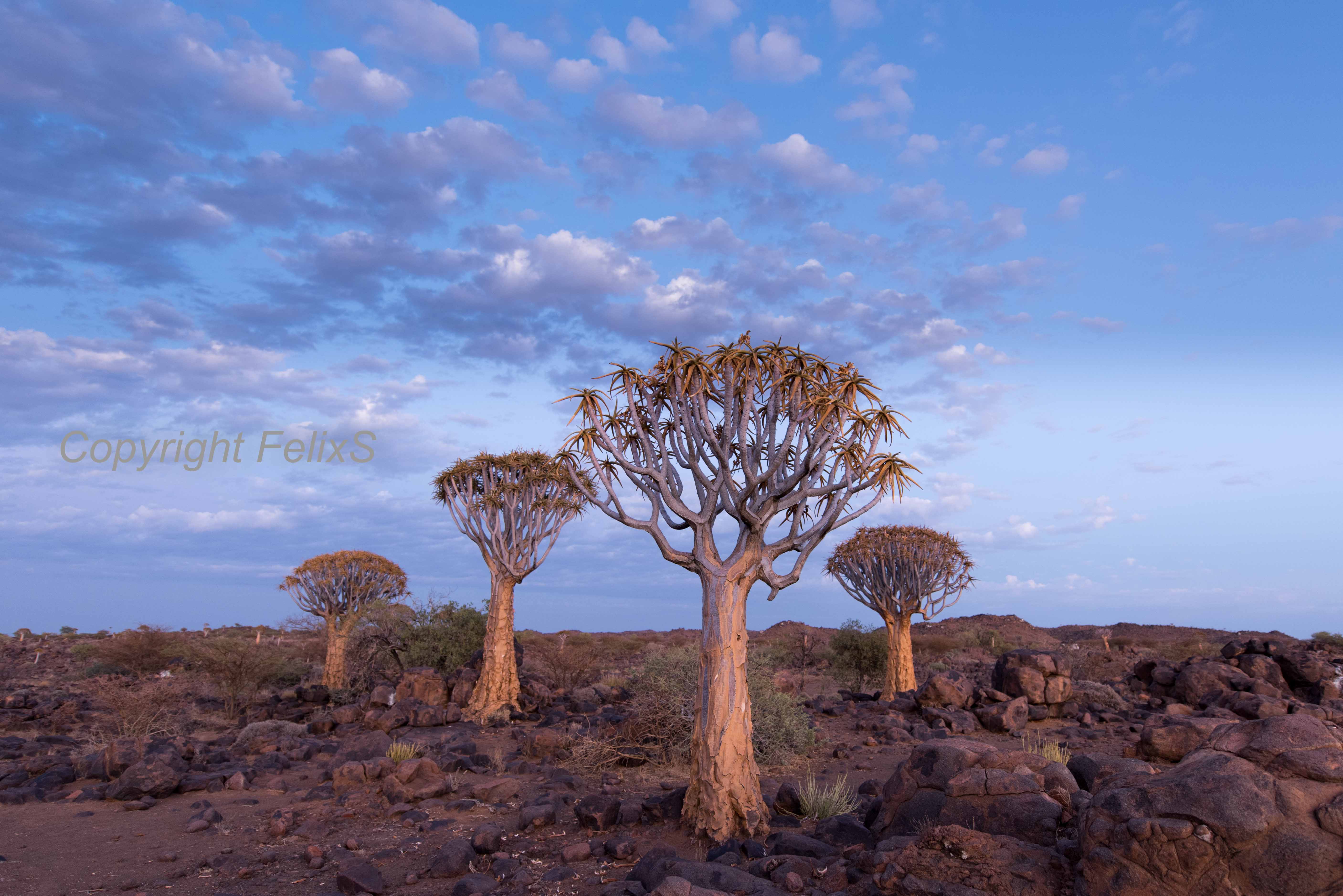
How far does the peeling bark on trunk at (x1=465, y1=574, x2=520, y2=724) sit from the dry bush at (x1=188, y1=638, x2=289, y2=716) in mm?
7727

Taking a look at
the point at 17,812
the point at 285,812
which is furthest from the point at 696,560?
the point at 17,812

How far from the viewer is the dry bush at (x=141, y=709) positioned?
1820cm

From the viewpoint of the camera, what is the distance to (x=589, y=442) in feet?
36.3

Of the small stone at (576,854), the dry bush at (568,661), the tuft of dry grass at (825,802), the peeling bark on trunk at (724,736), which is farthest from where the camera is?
the dry bush at (568,661)

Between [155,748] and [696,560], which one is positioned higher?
[696,560]

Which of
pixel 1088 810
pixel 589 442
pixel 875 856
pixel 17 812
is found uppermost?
pixel 589 442

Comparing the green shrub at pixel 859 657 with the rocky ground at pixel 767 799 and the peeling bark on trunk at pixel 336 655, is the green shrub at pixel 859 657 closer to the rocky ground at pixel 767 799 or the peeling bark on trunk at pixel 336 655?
the rocky ground at pixel 767 799

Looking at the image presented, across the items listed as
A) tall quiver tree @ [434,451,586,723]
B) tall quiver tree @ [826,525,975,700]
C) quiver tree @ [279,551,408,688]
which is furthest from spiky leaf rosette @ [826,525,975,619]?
quiver tree @ [279,551,408,688]

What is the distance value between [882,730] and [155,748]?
1498 centimetres

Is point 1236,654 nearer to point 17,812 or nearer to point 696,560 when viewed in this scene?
point 696,560

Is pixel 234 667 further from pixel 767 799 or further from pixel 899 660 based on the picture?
pixel 899 660

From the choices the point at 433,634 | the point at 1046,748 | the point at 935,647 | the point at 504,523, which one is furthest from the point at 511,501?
the point at 935,647

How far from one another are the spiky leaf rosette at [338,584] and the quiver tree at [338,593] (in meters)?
0.01

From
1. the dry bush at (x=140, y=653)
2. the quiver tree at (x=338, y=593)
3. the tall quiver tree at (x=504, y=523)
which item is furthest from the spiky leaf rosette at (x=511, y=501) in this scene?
the dry bush at (x=140, y=653)
